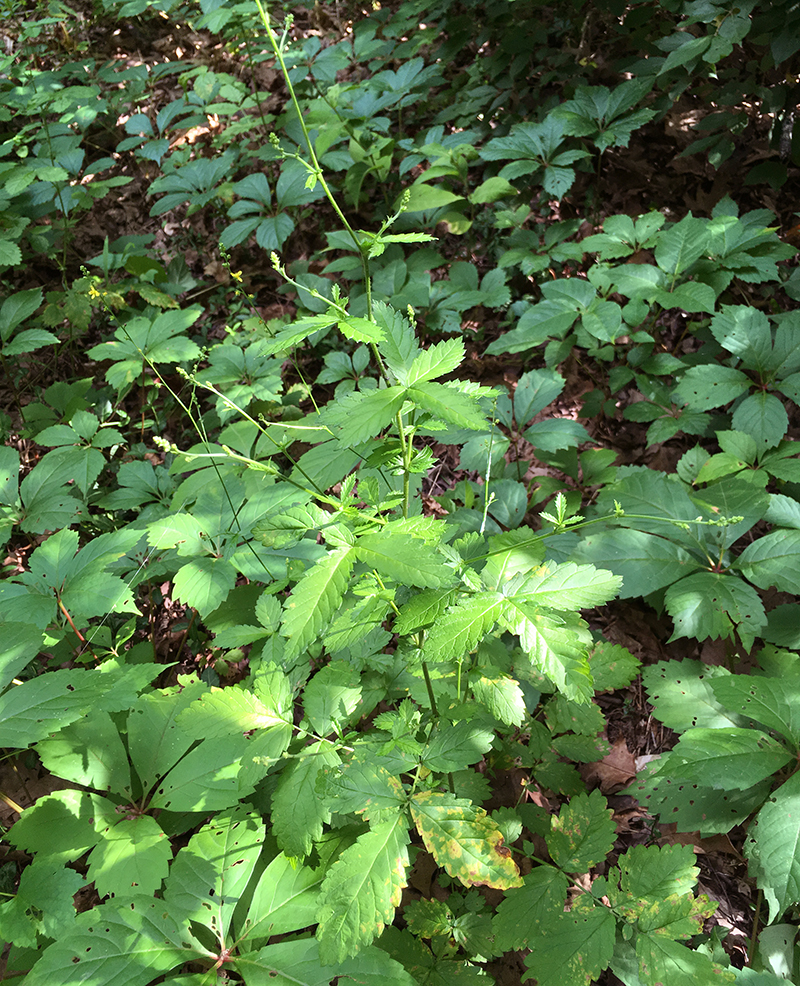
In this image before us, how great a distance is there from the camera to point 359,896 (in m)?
1.14

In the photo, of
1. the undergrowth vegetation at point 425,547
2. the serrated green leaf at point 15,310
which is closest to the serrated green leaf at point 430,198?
the undergrowth vegetation at point 425,547

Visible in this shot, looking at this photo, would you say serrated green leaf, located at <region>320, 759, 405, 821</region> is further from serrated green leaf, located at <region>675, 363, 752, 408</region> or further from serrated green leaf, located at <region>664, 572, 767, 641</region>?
serrated green leaf, located at <region>675, 363, 752, 408</region>

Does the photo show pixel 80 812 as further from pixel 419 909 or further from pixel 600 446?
pixel 600 446

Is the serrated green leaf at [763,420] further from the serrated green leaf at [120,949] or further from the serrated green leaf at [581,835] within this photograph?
the serrated green leaf at [120,949]

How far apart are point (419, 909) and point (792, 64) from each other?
3663 mm

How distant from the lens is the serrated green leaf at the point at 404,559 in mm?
987

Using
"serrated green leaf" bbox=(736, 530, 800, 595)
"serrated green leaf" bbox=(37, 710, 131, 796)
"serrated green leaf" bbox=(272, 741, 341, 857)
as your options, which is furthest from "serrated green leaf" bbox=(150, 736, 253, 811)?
"serrated green leaf" bbox=(736, 530, 800, 595)

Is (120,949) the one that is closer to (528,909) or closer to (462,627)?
(528,909)

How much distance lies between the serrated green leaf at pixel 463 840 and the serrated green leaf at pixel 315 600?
1.66 feet

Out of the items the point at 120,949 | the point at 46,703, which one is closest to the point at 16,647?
the point at 46,703

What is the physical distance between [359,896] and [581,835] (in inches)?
26.5

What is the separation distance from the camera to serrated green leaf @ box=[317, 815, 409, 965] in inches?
44.4

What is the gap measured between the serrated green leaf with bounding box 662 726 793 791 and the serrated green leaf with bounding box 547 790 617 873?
22 centimetres

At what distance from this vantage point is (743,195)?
3.34m
